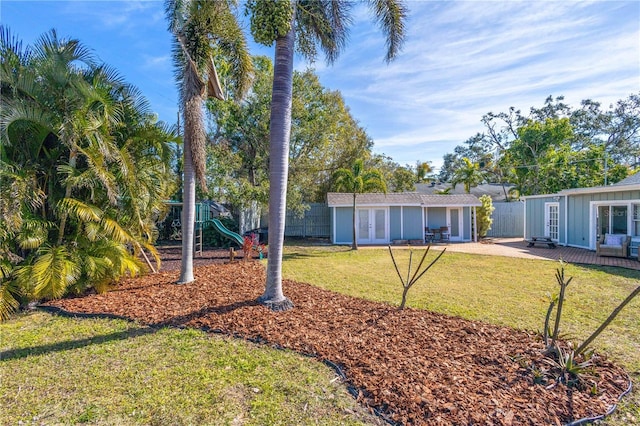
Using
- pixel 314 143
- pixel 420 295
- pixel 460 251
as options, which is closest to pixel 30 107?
pixel 420 295

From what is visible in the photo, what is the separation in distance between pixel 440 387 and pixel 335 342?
1.37 metres

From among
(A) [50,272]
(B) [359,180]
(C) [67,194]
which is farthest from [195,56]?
(B) [359,180]

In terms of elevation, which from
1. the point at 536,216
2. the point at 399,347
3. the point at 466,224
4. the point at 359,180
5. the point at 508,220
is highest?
the point at 359,180

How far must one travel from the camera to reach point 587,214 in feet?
43.0

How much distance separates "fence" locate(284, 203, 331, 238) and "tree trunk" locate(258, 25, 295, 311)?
13.6 metres

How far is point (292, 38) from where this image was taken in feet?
17.1

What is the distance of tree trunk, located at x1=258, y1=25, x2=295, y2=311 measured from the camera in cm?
509

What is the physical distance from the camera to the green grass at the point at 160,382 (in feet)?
8.78

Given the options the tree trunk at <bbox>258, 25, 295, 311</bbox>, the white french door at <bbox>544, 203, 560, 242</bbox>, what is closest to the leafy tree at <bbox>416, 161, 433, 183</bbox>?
the white french door at <bbox>544, 203, 560, 242</bbox>

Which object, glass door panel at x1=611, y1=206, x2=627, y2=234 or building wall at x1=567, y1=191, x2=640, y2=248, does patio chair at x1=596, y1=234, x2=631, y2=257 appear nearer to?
glass door panel at x1=611, y1=206, x2=627, y2=234

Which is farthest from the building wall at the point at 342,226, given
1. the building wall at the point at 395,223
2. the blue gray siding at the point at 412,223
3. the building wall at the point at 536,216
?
the building wall at the point at 536,216

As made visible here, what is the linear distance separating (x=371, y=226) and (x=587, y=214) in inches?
359

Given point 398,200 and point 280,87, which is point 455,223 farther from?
point 280,87

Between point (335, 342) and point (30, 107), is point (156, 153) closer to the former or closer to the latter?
point (30, 107)
